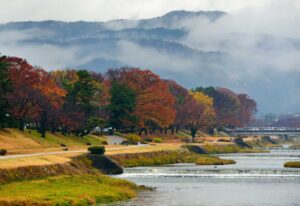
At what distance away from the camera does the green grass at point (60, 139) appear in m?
118

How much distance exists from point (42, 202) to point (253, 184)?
3281 centimetres

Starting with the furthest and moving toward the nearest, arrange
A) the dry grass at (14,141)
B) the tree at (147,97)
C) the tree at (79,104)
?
the tree at (147,97) → the tree at (79,104) → the dry grass at (14,141)

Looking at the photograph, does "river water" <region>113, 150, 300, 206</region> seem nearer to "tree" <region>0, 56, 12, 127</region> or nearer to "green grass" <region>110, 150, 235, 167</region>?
"green grass" <region>110, 150, 235, 167</region>

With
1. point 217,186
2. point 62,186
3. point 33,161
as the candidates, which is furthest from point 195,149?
point 62,186

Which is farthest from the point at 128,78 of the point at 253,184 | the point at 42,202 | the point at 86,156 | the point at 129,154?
the point at 42,202

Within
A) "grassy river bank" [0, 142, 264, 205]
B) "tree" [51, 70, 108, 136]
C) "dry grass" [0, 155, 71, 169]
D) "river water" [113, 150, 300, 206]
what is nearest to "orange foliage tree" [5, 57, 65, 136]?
"tree" [51, 70, 108, 136]

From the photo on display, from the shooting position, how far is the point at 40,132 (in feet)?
419

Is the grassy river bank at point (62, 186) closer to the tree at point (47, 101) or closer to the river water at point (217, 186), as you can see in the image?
the river water at point (217, 186)

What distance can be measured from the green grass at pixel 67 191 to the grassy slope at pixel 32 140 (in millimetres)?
29701

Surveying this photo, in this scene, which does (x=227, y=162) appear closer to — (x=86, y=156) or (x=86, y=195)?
(x=86, y=156)

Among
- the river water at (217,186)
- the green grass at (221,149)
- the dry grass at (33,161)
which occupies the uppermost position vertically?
the dry grass at (33,161)

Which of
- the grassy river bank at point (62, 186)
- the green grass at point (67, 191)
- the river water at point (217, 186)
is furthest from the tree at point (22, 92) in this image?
the green grass at point (67, 191)

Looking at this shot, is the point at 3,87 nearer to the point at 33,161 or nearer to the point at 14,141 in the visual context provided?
the point at 14,141

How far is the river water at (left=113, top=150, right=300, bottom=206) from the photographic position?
65.1 m
